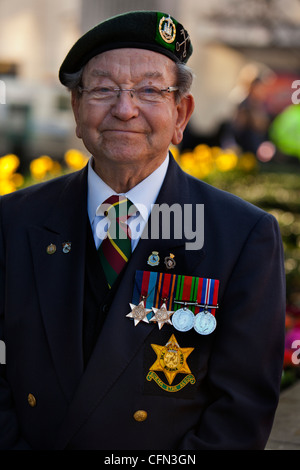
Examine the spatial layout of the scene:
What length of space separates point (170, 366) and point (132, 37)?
1003 mm

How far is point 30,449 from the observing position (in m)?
A: 2.40

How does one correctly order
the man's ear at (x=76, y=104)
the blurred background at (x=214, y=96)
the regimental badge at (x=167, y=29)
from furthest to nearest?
the blurred background at (x=214, y=96)
the man's ear at (x=76, y=104)
the regimental badge at (x=167, y=29)

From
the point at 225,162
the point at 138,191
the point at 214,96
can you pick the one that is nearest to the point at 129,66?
the point at 138,191

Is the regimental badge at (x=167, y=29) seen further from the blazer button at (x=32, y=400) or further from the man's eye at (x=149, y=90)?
the blazer button at (x=32, y=400)

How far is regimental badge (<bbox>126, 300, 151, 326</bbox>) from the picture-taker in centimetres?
234

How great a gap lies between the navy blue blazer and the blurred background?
3024 mm

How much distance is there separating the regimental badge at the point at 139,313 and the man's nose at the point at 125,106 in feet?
1.86

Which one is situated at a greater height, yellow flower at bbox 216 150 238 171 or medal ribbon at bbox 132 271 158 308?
medal ribbon at bbox 132 271 158 308

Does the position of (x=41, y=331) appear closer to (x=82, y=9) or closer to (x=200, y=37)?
(x=82, y=9)

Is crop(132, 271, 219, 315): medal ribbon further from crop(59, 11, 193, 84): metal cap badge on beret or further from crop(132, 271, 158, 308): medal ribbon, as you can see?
crop(59, 11, 193, 84): metal cap badge on beret

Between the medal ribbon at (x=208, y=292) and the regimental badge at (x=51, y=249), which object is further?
the regimental badge at (x=51, y=249)

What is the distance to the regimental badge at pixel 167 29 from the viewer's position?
7.86 feet

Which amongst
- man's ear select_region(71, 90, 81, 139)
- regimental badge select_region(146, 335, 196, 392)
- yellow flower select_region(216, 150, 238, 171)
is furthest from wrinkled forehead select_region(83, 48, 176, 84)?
yellow flower select_region(216, 150, 238, 171)

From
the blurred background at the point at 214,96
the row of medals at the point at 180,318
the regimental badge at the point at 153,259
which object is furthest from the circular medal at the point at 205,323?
the blurred background at the point at 214,96
